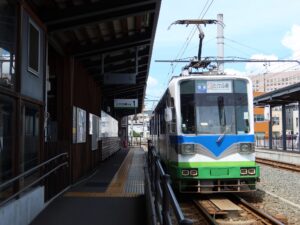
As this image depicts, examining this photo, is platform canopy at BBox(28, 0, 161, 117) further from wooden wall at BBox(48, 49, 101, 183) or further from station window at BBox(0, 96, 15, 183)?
station window at BBox(0, 96, 15, 183)

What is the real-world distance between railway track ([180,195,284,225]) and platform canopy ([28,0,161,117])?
193 inches

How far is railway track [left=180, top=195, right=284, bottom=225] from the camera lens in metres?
9.62

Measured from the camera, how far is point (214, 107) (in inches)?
477

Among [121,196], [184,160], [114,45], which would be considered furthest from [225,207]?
[114,45]

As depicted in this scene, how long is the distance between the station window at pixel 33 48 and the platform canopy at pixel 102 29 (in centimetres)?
55

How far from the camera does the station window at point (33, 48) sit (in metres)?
8.91

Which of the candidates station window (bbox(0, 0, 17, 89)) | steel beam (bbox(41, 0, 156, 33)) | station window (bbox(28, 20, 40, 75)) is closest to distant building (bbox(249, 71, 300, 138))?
steel beam (bbox(41, 0, 156, 33))

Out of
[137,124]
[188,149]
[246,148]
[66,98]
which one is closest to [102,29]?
[66,98]

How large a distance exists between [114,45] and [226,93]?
4.38m

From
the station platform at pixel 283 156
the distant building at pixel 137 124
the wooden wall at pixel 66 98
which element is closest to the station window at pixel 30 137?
the wooden wall at pixel 66 98

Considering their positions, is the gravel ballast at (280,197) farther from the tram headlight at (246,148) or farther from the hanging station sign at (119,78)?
the hanging station sign at (119,78)

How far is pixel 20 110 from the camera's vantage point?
316 inches

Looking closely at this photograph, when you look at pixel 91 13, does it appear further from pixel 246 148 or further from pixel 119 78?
pixel 119 78

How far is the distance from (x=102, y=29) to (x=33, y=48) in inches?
206
